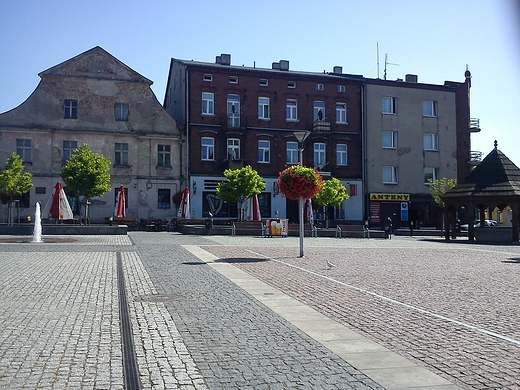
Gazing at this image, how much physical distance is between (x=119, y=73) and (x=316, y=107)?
16.4 meters

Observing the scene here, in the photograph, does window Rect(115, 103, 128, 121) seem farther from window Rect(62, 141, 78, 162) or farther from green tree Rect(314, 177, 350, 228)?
green tree Rect(314, 177, 350, 228)

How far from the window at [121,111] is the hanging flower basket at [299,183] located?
26.1 m

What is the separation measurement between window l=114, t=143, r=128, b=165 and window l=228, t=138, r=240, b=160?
809cm

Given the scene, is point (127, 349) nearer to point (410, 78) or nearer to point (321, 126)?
point (321, 126)

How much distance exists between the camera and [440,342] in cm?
696

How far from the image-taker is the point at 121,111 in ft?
139

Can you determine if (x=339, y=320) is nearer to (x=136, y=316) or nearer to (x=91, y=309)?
(x=136, y=316)

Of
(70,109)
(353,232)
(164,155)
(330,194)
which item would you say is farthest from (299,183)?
(70,109)

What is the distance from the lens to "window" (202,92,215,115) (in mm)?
43594

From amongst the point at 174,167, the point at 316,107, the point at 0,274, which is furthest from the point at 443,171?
the point at 0,274

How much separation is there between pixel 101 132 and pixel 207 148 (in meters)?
8.11

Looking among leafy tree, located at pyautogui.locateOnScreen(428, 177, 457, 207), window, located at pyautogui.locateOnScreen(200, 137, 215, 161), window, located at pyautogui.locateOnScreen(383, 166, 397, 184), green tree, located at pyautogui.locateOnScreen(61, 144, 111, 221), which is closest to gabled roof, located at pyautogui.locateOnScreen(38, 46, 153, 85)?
window, located at pyautogui.locateOnScreen(200, 137, 215, 161)

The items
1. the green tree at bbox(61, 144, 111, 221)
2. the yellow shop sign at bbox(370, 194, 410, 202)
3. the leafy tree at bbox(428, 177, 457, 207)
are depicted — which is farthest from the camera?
the yellow shop sign at bbox(370, 194, 410, 202)

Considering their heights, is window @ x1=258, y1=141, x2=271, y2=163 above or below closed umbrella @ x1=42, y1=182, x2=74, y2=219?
above
